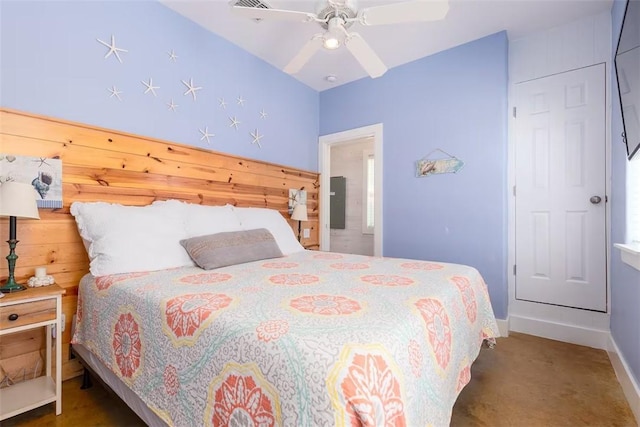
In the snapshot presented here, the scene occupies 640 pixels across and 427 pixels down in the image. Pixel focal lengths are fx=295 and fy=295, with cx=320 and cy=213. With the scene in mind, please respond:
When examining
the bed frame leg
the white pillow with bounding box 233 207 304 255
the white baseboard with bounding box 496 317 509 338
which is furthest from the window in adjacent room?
the bed frame leg

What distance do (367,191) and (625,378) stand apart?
135 inches

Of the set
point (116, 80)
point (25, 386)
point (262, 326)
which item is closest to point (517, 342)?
point (262, 326)

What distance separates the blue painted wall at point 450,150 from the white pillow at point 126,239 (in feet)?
7.10

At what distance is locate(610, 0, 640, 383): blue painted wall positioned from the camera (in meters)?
1.58

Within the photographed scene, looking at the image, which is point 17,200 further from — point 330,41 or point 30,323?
point 330,41

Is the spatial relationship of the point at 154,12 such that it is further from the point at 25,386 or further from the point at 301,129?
the point at 25,386

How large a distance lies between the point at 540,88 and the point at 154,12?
318cm

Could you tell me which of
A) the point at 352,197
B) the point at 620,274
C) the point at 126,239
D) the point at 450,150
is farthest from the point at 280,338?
the point at 352,197

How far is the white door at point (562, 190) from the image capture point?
2.31 metres

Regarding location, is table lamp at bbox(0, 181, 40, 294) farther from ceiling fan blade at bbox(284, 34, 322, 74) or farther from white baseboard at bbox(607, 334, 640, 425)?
white baseboard at bbox(607, 334, 640, 425)

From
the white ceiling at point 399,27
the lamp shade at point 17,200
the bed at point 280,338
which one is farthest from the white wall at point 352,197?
the lamp shade at point 17,200

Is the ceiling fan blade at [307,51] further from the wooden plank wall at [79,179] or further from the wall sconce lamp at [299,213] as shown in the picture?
the wall sconce lamp at [299,213]

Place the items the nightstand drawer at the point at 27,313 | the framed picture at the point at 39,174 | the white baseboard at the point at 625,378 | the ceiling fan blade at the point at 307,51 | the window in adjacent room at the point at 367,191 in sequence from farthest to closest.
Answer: the window in adjacent room at the point at 367,191 → the ceiling fan blade at the point at 307,51 → the framed picture at the point at 39,174 → the white baseboard at the point at 625,378 → the nightstand drawer at the point at 27,313

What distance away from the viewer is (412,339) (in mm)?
897
